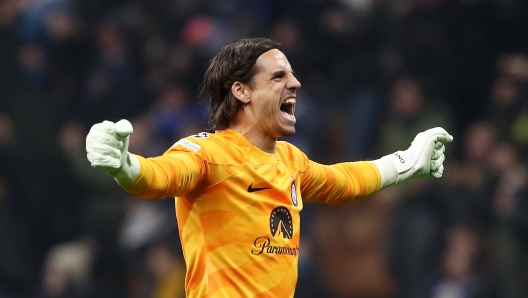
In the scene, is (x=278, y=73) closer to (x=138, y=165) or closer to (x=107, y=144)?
(x=138, y=165)

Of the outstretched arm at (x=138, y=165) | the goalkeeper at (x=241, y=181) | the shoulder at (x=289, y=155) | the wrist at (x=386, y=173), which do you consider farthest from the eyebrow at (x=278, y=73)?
the wrist at (x=386, y=173)

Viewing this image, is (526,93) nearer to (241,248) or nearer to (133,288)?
(133,288)

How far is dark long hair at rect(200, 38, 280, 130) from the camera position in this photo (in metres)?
4.25

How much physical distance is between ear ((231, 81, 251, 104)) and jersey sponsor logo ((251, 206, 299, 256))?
54 cm

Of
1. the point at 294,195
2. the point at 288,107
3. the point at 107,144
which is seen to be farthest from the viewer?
the point at 288,107

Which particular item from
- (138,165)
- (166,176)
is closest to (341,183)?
(166,176)

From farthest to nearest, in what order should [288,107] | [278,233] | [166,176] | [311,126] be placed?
1. [311,126]
2. [288,107]
3. [278,233]
4. [166,176]

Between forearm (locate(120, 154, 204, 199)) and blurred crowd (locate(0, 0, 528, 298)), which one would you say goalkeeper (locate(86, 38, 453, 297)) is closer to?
forearm (locate(120, 154, 204, 199))

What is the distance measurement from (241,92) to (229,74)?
102mm

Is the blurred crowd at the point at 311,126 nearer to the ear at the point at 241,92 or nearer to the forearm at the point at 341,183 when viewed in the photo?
the forearm at the point at 341,183

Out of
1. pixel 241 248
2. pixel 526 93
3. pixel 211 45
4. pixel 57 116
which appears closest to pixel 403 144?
pixel 526 93

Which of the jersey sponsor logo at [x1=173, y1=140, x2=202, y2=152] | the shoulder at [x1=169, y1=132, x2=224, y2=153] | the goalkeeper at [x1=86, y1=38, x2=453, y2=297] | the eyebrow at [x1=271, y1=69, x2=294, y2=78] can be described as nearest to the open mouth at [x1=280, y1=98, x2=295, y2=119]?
the goalkeeper at [x1=86, y1=38, x2=453, y2=297]

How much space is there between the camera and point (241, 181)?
157 inches

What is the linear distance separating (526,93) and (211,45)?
11.4 feet
